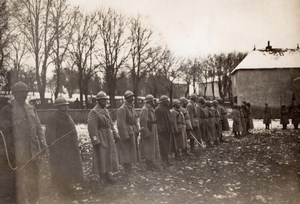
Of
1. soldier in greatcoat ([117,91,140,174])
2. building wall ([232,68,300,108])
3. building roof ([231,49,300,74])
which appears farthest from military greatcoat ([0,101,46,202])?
building roof ([231,49,300,74])

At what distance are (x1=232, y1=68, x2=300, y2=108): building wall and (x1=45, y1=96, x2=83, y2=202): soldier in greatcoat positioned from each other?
34657mm

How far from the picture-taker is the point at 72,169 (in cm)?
721

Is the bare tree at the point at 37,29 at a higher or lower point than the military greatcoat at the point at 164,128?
higher

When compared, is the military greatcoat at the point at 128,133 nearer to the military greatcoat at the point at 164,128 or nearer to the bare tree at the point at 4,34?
the military greatcoat at the point at 164,128

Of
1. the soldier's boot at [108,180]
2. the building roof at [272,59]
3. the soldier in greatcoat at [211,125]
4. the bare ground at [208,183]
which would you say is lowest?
the bare ground at [208,183]

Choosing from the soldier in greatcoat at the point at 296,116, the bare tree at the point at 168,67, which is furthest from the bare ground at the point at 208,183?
the bare tree at the point at 168,67

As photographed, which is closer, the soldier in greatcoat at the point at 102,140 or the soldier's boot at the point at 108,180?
the soldier in greatcoat at the point at 102,140

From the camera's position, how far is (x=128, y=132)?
936 cm

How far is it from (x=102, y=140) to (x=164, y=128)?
318 centimetres

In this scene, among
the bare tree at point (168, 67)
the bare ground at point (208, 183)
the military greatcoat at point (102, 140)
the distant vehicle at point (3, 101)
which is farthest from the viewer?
the bare tree at point (168, 67)

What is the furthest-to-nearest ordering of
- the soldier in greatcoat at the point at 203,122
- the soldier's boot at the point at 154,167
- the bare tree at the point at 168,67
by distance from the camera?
1. the bare tree at the point at 168,67
2. the soldier in greatcoat at the point at 203,122
3. the soldier's boot at the point at 154,167

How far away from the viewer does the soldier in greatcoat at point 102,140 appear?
805 centimetres

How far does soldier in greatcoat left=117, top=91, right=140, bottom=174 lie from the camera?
9.27 metres

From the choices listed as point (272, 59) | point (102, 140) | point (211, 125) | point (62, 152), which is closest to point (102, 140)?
point (102, 140)
